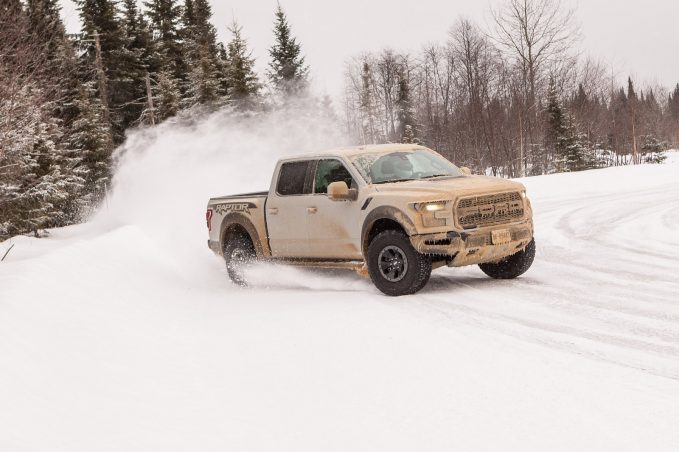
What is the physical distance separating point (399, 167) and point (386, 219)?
3.39ft

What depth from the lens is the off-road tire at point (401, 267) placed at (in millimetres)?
7324

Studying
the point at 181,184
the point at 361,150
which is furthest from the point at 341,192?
the point at 181,184

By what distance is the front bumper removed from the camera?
714 centimetres

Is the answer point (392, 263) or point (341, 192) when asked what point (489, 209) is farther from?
point (341, 192)

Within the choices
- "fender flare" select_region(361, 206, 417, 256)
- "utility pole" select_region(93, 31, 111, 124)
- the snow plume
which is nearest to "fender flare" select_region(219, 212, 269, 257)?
the snow plume

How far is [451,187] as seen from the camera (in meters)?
7.41

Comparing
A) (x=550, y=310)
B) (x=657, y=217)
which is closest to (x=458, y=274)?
(x=550, y=310)

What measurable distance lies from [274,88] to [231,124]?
25.2ft

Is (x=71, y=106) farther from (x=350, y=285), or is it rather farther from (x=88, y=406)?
(x=88, y=406)

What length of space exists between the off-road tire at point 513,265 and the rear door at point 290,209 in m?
2.50

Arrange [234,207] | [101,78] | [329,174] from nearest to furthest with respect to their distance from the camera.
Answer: [329,174], [234,207], [101,78]

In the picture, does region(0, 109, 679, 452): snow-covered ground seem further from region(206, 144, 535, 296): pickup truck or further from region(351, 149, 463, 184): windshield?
region(351, 149, 463, 184): windshield

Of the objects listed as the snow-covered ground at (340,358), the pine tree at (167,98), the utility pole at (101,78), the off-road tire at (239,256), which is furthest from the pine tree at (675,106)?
the snow-covered ground at (340,358)

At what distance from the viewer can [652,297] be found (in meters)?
6.52
